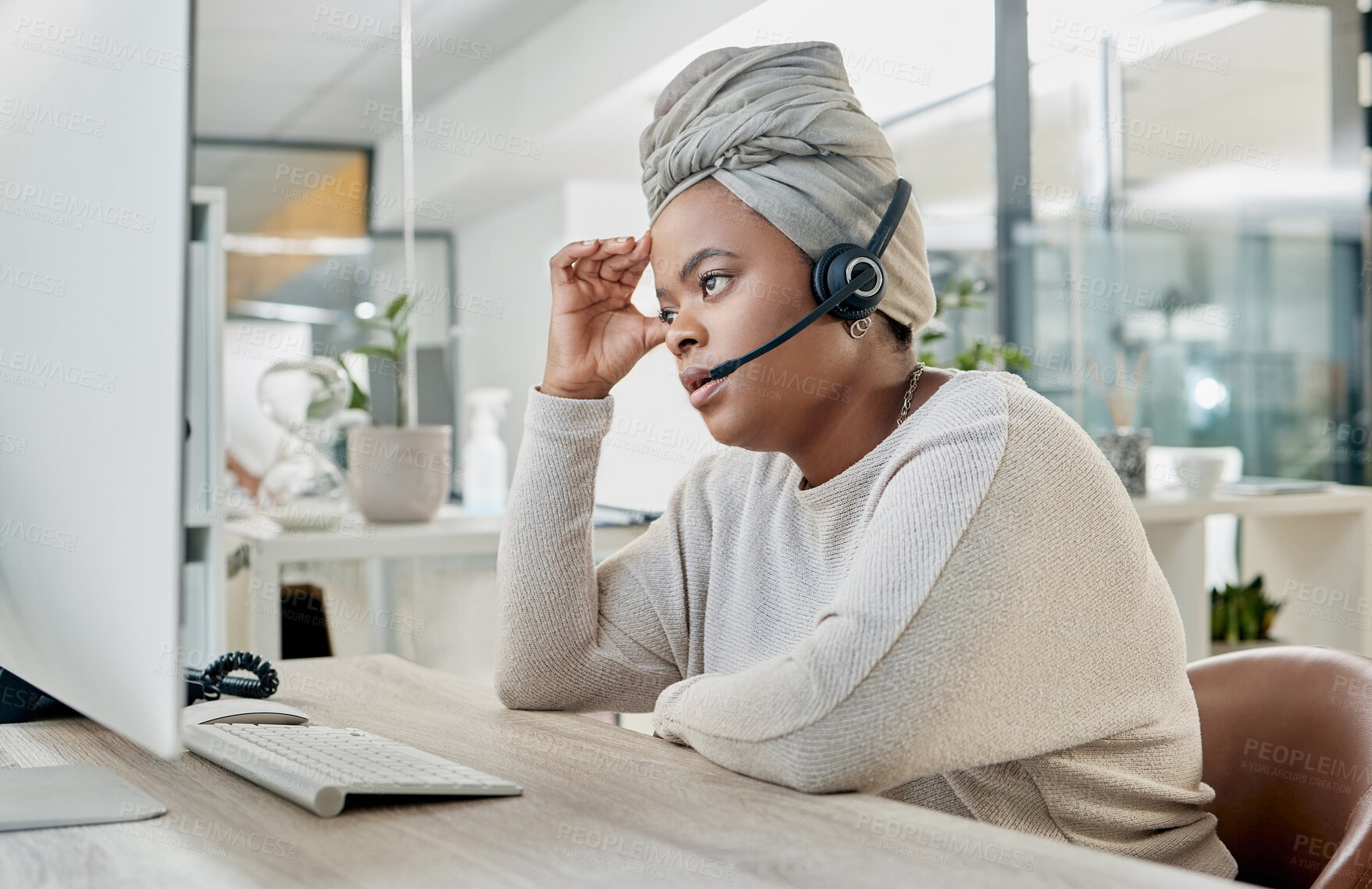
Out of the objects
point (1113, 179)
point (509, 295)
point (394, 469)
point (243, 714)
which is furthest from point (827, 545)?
point (509, 295)

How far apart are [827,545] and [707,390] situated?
0.17m

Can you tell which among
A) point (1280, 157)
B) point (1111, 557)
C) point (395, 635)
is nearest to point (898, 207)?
point (1111, 557)

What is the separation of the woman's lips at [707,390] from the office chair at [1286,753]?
534 mm

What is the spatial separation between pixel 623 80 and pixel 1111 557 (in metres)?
2.87

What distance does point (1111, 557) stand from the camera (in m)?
0.94

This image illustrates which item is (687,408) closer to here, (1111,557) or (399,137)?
(399,137)

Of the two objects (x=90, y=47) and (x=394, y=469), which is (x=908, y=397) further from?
(x=394, y=469)

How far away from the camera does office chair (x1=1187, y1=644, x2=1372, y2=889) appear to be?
1.01 m

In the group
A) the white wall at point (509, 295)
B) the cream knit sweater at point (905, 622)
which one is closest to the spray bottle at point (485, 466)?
the white wall at point (509, 295)

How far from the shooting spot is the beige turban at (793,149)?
1.07 m

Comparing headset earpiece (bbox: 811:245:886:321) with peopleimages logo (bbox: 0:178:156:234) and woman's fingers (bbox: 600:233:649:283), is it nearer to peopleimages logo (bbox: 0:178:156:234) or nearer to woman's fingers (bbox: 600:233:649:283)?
woman's fingers (bbox: 600:233:649:283)

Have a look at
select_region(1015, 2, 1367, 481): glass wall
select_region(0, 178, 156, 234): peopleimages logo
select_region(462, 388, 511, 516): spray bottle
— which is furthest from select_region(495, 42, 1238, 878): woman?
select_region(1015, 2, 1367, 481): glass wall

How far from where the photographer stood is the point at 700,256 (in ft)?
3.61

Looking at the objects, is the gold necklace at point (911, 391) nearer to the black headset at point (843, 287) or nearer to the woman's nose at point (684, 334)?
the black headset at point (843, 287)
